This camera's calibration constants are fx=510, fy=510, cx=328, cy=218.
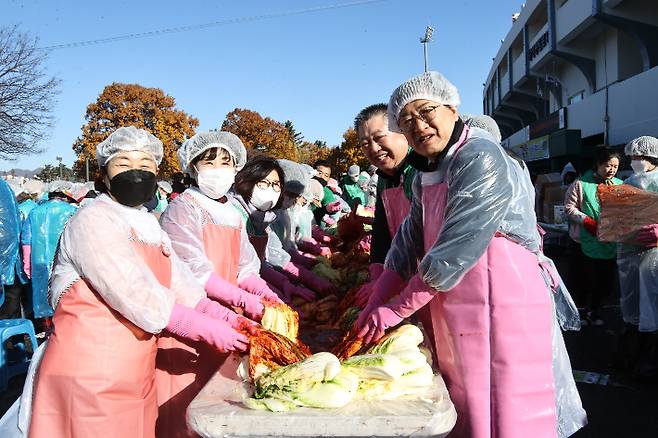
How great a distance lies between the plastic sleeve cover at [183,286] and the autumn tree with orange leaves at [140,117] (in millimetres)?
31133

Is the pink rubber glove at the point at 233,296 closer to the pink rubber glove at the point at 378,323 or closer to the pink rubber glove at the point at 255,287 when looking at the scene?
the pink rubber glove at the point at 255,287

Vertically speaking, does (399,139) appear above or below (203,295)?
above

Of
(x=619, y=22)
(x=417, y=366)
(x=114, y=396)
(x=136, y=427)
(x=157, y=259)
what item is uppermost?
(x=619, y=22)

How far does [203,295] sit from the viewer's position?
2436 millimetres

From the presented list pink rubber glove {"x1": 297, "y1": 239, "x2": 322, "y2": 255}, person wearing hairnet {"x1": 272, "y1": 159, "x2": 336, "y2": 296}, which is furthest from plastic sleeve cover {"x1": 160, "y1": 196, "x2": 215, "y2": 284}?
pink rubber glove {"x1": 297, "y1": 239, "x2": 322, "y2": 255}

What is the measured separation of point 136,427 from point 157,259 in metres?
0.70

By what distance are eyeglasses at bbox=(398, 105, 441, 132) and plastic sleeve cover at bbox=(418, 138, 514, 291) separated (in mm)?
221

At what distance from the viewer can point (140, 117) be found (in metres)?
34.0

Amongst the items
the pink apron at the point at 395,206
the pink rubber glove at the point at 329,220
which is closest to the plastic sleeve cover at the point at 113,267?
the pink apron at the point at 395,206

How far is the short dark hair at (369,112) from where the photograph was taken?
294 centimetres

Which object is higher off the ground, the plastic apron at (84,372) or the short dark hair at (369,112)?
the short dark hair at (369,112)

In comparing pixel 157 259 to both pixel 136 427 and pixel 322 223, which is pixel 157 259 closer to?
pixel 136 427

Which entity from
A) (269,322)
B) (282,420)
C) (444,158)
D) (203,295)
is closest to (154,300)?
(203,295)

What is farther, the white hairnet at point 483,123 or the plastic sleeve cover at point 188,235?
the white hairnet at point 483,123
